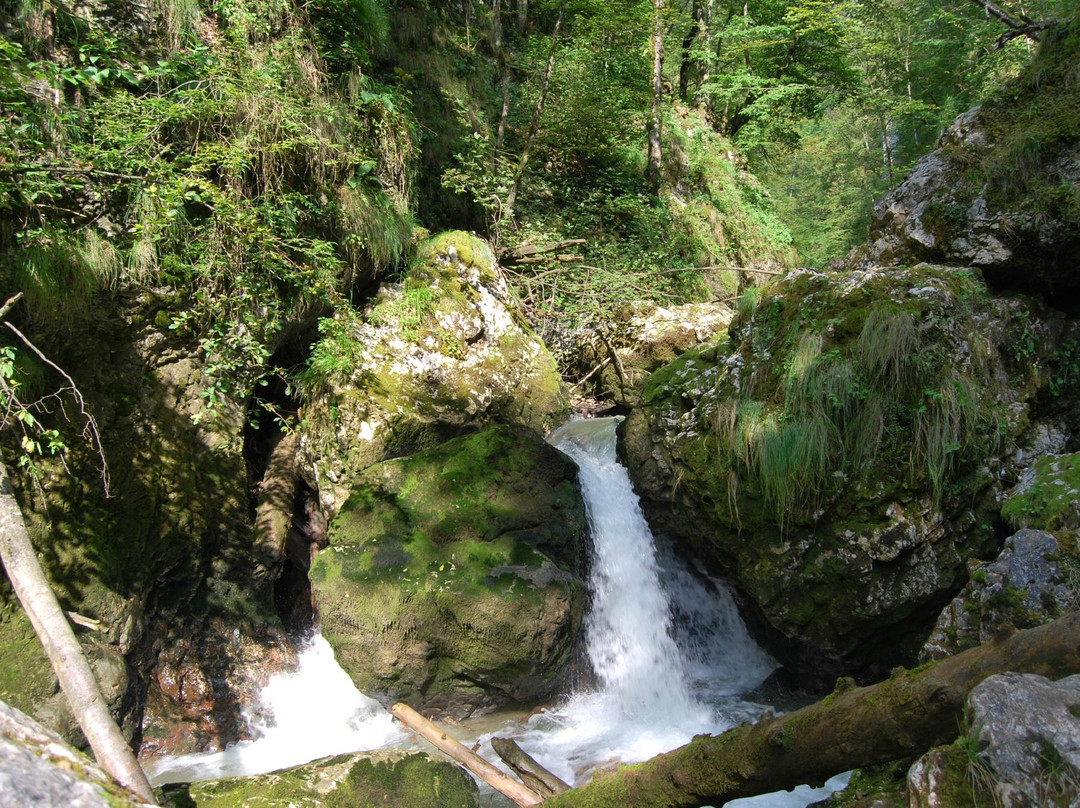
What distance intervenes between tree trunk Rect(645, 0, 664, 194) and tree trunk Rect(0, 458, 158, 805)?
10354mm

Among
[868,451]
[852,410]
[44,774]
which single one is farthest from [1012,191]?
[44,774]

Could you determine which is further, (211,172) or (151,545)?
(211,172)

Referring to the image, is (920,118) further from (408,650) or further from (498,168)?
(408,650)

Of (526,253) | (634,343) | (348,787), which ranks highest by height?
(526,253)

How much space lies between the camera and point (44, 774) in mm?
1658

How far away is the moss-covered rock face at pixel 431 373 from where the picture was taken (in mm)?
6008

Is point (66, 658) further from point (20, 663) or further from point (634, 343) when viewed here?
point (634, 343)

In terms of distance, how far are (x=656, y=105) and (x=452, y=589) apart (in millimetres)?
8971

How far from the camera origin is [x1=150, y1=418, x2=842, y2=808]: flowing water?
4.62 m

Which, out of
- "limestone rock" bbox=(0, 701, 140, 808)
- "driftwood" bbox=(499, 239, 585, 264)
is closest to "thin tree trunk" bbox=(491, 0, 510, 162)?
"driftwood" bbox=(499, 239, 585, 264)

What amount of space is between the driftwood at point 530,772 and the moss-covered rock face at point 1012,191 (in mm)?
4839

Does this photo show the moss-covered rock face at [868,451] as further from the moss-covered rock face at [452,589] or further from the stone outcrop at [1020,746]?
the stone outcrop at [1020,746]

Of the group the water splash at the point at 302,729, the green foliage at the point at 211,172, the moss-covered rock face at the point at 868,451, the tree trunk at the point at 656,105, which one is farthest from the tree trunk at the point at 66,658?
the tree trunk at the point at 656,105

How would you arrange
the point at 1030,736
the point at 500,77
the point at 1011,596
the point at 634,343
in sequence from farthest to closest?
the point at 500,77
the point at 634,343
the point at 1011,596
the point at 1030,736
